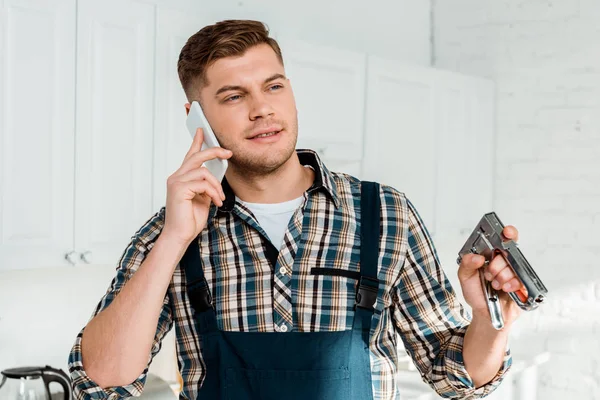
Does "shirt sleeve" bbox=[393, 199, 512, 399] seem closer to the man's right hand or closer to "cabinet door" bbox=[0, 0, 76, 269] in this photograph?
the man's right hand

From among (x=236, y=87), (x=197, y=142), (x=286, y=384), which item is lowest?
(x=286, y=384)

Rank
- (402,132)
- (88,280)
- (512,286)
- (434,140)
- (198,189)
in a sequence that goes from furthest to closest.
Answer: (434,140) → (402,132) → (88,280) → (198,189) → (512,286)

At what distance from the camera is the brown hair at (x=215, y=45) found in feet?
5.30

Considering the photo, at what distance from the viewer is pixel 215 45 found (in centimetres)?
162

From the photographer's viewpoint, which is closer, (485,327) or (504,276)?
(504,276)

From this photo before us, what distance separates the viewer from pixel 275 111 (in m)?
1.58

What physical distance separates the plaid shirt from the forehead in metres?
0.24

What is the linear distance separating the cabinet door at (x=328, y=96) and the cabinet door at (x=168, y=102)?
0.44m

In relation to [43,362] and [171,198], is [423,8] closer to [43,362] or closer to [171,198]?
[43,362]

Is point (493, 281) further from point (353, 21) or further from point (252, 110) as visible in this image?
point (353, 21)

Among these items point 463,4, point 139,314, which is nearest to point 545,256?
point 463,4

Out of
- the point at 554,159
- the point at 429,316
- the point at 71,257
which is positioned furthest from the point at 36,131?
the point at 554,159

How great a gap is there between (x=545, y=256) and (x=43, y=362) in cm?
234

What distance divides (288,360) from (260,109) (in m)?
0.49
